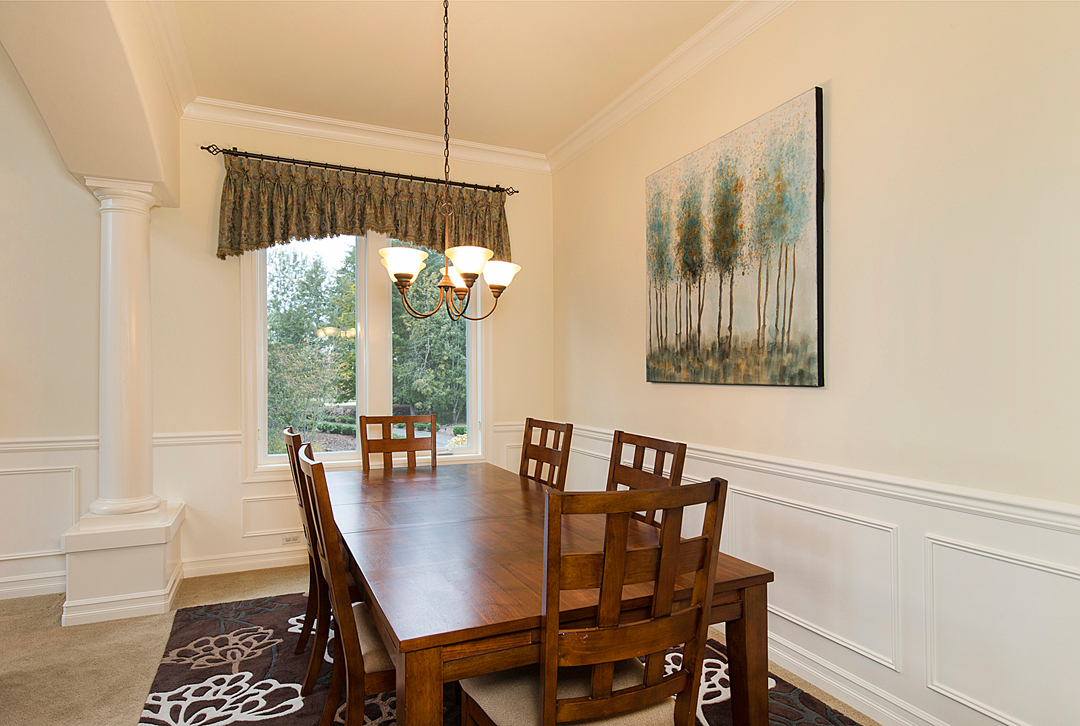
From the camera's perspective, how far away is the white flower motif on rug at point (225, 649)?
8.21ft

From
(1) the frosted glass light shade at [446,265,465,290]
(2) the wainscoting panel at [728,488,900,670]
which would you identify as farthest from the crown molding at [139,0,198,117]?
(2) the wainscoting panel at [728,488,900,670]

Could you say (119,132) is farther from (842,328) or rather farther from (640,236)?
(842,328)

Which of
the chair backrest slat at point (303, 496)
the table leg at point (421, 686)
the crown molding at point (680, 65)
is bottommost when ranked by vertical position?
the table leg at point (421, 686)

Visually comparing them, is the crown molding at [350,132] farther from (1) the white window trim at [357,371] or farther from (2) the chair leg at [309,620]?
(2) the chair leg at [309,620]

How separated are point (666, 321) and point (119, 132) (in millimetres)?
2860

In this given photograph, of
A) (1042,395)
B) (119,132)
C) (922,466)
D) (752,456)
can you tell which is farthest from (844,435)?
(119,132)

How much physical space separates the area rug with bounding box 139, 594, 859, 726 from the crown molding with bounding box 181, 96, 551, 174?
2961 millimetres

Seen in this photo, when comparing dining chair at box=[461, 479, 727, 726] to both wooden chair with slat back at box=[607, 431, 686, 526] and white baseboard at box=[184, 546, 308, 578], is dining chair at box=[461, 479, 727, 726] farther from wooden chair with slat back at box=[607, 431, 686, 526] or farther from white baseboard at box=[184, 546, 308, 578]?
white baseboard at box=[184, 546, 308, 578]

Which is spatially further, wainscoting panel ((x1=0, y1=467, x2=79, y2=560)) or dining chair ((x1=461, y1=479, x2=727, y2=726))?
wainscoting panel ((x1=0, y1=467, x2=79, y2=560))

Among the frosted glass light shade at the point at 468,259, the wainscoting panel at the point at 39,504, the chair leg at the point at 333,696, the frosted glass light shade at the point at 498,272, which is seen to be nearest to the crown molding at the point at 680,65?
the frosted glass light shade at the point at 498,272

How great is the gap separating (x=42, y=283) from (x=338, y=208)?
5.55ft

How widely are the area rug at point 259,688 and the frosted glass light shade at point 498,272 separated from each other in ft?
5.57

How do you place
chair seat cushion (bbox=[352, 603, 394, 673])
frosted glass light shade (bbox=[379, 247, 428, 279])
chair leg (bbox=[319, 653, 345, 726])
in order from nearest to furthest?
chair seat cushion (bbox=[352, 603, 394, 673])
chair leg (bbox=[319, 653, 345, 726])
frosted glass light shade (bbox=[379, 247, 428, 279])

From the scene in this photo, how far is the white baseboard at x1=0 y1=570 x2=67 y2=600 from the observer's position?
3231mm
